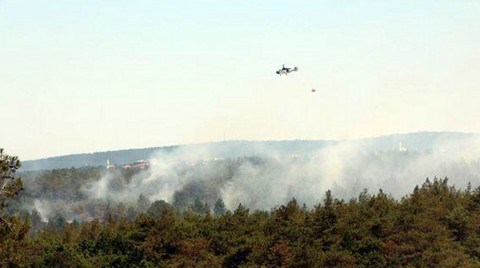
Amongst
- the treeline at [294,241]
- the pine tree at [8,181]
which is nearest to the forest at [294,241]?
the treeline at [294,241]

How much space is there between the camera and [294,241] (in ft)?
240

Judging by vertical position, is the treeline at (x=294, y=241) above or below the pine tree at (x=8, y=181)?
below

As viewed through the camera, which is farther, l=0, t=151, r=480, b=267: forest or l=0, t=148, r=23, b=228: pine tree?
l=0, t=151, r=480, b=267: forest

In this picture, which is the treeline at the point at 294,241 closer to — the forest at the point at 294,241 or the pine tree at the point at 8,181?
the forest at the point at 294,241

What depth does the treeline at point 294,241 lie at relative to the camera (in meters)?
66.2

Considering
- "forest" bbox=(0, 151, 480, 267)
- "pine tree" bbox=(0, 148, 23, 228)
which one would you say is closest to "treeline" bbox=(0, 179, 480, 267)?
"forest" bbox=(0, 151, 480, 267)

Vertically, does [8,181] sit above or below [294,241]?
above

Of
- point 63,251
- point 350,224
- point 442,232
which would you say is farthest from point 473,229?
point 63,251

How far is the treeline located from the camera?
66188mm

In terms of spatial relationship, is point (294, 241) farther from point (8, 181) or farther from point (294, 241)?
point (8, 181)

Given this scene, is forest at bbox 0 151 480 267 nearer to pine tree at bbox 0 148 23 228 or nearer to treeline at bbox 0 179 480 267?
treeline at bbox 0 179 480 267

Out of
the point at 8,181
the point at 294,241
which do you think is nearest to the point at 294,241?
the point at 294,241

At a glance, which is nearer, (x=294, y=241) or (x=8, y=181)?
(x=8, y=181)

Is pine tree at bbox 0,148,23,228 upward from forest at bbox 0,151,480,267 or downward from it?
upward
